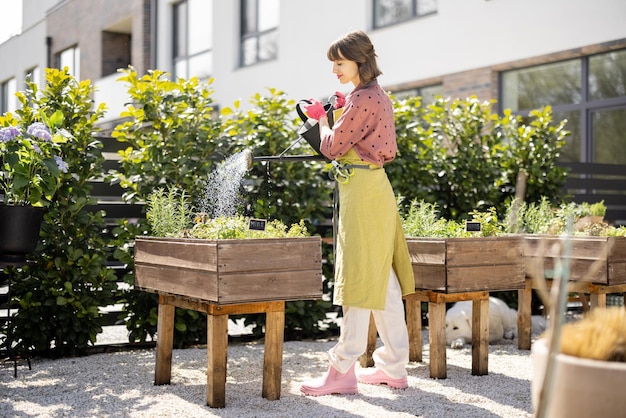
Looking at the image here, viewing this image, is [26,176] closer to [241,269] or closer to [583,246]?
[241,269]

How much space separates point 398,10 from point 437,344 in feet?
27.0

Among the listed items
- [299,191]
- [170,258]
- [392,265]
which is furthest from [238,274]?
[299,191]

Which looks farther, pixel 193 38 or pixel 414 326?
pixel 193 38

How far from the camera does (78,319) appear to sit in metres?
4.95

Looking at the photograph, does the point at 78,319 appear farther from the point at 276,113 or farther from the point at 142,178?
the point at 276,113

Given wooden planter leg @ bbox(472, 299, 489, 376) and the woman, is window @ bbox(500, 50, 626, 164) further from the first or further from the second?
the woman

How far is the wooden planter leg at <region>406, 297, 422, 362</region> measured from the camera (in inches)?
189

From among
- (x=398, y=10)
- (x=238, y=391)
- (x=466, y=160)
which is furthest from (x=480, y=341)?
(x=398, y=10)

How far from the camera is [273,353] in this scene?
12.6 ft

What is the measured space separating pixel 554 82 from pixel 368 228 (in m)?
7.00

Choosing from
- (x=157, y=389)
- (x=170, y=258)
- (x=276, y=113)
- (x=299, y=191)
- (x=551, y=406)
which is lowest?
(x=157, y=389)

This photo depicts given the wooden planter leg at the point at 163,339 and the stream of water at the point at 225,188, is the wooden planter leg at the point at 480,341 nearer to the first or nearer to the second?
the stream of water at the point at 225,188

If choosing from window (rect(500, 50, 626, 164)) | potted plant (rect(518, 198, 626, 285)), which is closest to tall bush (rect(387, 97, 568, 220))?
potted plant (rect(518, 198, 626, 285))

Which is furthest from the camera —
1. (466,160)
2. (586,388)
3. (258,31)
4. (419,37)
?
(258,31)
